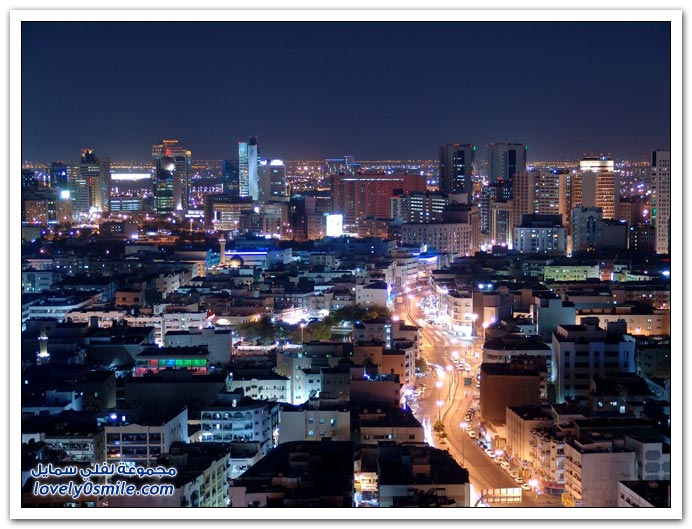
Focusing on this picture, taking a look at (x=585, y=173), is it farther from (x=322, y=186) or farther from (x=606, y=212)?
(x=322, y=186)

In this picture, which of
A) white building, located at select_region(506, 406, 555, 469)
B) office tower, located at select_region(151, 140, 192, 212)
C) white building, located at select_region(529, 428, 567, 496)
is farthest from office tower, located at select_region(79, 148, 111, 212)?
white building, located at select_region(529, 428, 567, 496)

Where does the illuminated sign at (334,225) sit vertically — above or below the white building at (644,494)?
above

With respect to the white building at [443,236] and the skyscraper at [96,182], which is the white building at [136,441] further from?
the skyscraper at [96,182]

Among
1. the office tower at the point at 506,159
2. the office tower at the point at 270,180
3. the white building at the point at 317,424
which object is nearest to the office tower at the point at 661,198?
the office tower at the point at 506,159

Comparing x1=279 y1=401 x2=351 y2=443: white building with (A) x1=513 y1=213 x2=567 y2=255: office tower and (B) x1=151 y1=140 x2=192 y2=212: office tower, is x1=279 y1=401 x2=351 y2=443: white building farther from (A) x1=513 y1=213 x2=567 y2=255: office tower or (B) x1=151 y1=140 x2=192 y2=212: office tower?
(B) x1=151 y1=140 x2=192 y2=212: office tower

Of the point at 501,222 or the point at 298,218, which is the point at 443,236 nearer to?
the point at 501,222
